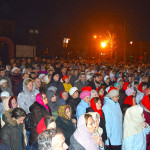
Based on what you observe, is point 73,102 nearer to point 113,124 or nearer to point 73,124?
point 113,124

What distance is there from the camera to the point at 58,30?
3219 cm

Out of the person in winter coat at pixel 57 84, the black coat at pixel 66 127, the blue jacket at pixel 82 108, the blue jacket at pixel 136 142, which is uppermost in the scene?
the person in winter coat at pixel 57 84

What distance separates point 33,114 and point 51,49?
89.7 feet

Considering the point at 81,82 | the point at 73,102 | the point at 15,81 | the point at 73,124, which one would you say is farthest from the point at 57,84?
the point at 73,124

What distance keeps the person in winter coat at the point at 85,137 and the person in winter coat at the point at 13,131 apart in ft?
3.72

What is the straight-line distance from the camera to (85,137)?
3.16 m

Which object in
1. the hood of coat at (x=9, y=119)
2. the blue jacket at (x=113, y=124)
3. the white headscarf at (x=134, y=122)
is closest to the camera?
A: the hood of coat at (x=9, y=119)

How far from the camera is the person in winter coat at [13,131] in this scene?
350 cm

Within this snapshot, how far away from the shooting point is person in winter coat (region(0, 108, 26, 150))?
350 cm

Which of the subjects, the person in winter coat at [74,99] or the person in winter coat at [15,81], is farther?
the person in winter coat at [15,81]

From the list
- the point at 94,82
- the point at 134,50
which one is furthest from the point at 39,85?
the point at 134,50

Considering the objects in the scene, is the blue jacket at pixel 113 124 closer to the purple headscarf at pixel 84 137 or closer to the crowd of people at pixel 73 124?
the crowd of people at pixel 73 124

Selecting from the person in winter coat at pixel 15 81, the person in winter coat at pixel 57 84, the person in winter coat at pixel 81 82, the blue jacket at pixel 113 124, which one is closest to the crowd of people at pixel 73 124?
the blue jacket at pixel 113 124

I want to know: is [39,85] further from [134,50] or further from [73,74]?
[134,50]
